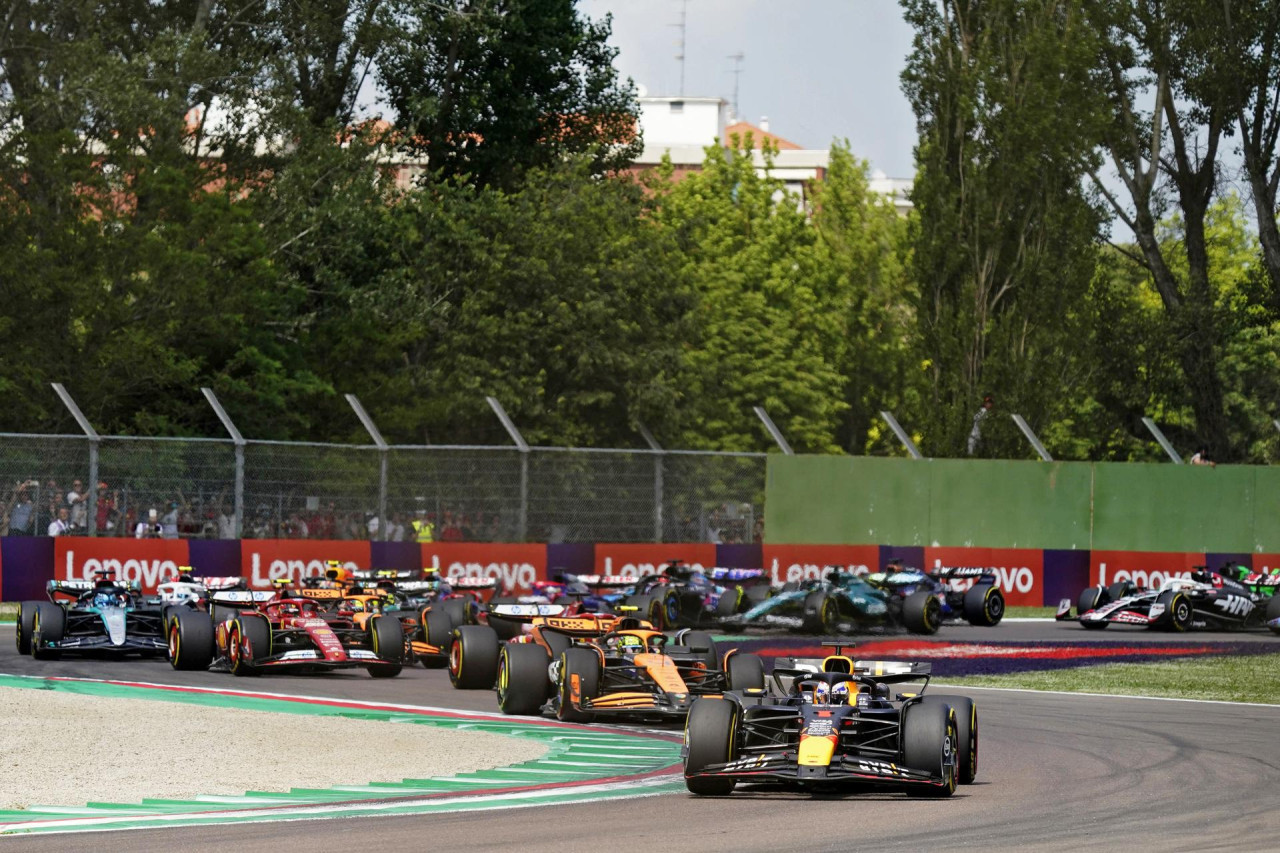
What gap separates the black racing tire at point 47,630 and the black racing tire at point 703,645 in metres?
7.95

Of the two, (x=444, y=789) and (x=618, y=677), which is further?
(x=618, y=677)

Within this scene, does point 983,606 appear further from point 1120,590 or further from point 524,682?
point 524,682

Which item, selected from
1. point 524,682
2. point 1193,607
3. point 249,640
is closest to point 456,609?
point 249,640

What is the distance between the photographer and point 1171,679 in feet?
72.8

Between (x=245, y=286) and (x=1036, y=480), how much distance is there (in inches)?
646

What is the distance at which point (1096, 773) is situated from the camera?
13516 millimetres

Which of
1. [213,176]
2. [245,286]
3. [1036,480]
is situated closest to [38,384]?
[245,286]

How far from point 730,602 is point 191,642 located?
29.5 feet

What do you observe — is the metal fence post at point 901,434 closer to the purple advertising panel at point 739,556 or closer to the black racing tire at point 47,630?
the purple advertising panel at point 739,556

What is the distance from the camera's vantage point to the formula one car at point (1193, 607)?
29625mm

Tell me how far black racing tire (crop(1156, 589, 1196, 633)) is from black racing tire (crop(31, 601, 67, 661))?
16513mm

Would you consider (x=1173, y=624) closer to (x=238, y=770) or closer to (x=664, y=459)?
(x=664, y=459)

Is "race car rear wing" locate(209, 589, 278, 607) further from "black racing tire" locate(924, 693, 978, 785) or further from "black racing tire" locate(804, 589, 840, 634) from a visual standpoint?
"black racing tire" locate(924, 693, 978, 785)

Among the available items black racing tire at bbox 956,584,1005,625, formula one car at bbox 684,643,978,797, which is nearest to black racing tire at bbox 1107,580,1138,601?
black racing tire at bbox 956,584,1005,625
